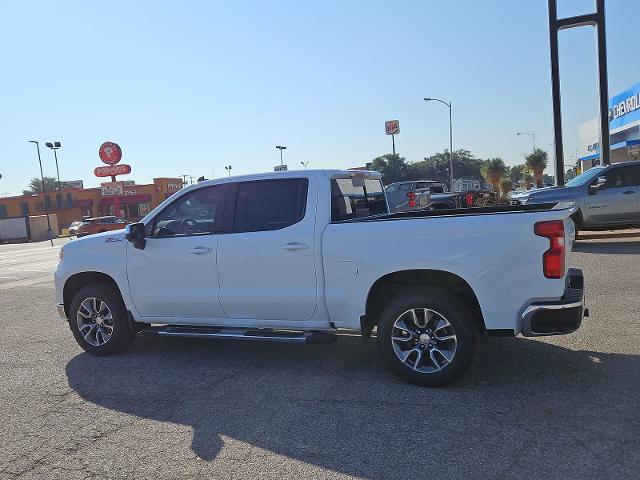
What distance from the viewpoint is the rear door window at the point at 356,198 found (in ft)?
18.0

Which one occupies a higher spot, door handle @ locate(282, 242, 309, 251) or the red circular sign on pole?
the red circular sign on pole

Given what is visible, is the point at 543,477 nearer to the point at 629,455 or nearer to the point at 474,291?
the point at 629,455

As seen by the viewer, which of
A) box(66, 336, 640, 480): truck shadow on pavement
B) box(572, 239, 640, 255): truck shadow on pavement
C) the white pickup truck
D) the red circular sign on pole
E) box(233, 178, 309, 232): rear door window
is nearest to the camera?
box(66, 336, 640, 480): truck shadow on pavement

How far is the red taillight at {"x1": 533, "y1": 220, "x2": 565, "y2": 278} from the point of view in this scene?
4.27 meters

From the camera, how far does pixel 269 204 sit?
220 inches

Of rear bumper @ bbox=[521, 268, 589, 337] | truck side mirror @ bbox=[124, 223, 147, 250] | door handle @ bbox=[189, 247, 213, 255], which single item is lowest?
rear bumper @ bbox=[521, 268, 589, 337]

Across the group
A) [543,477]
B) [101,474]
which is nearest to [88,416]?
[101,474]

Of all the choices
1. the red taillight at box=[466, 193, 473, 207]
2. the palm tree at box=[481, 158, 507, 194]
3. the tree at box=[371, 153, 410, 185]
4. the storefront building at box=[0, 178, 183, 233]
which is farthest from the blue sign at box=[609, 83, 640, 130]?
the storefront building at box=[0, 178, 183, 233]

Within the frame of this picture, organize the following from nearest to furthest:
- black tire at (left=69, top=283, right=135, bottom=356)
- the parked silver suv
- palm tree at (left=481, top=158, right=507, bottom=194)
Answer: black tire at (left=69, top=283, right=135, bottom=356), the parked silver suv, palm tree at (left=481, top=158, right=507, bottom=194)

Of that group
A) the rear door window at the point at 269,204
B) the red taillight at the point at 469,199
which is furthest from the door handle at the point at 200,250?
the red taillight at the point at 469,199

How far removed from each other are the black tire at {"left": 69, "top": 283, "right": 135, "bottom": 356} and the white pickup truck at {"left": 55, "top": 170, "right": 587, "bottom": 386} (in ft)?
0.05

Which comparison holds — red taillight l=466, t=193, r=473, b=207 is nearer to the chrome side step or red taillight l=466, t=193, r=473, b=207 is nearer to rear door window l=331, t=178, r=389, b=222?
rear door window l=331, t=178, r=389, b=222

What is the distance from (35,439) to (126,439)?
2.35 ft

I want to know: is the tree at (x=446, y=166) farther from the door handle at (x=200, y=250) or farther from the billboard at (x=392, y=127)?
the door handle at (x=200, y=250)
